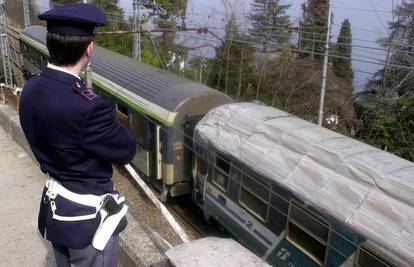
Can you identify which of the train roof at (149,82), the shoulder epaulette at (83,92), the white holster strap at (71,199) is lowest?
the train roof at (149,82)

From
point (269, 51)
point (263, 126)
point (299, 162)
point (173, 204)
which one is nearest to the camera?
point (299, 162)

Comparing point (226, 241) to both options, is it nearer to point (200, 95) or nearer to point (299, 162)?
point (299, 162)

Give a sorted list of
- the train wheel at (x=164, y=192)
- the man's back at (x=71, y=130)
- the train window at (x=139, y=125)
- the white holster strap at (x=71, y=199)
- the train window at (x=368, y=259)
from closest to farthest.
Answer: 1. the man's back at (x=71, y=130)
2. the white holster strap at (x=71, y=199)
3. the train window at (x=368, y=259)
4. the train wheel at (x=164, y=192)
5. the train window at (x=139, y=125)

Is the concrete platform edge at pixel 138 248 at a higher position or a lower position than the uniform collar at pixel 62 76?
lower

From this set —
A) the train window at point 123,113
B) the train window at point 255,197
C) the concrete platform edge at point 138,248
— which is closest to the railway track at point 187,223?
the train window at point 255,197

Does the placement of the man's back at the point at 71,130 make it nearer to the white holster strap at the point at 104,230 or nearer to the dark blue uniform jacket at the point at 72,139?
the dark blue uniform jacket at the point at 72,139

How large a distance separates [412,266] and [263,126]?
345 centimetres

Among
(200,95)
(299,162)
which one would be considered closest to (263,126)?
(299,162)

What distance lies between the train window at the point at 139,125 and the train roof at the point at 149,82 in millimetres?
402

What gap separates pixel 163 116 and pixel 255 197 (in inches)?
127

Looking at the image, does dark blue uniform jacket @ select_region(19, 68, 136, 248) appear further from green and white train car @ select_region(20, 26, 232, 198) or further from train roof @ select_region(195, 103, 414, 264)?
green and white train car @ select_region(20, 26, 232, 198)

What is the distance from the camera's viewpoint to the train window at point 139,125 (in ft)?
32.8

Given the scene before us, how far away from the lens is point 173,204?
10289 millimetres

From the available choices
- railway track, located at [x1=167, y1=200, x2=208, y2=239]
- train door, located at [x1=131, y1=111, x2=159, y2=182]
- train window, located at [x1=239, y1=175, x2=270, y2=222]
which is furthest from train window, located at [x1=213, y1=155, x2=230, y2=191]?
train door, located at [x1=131, y1=111, x2=159, y2=182]
